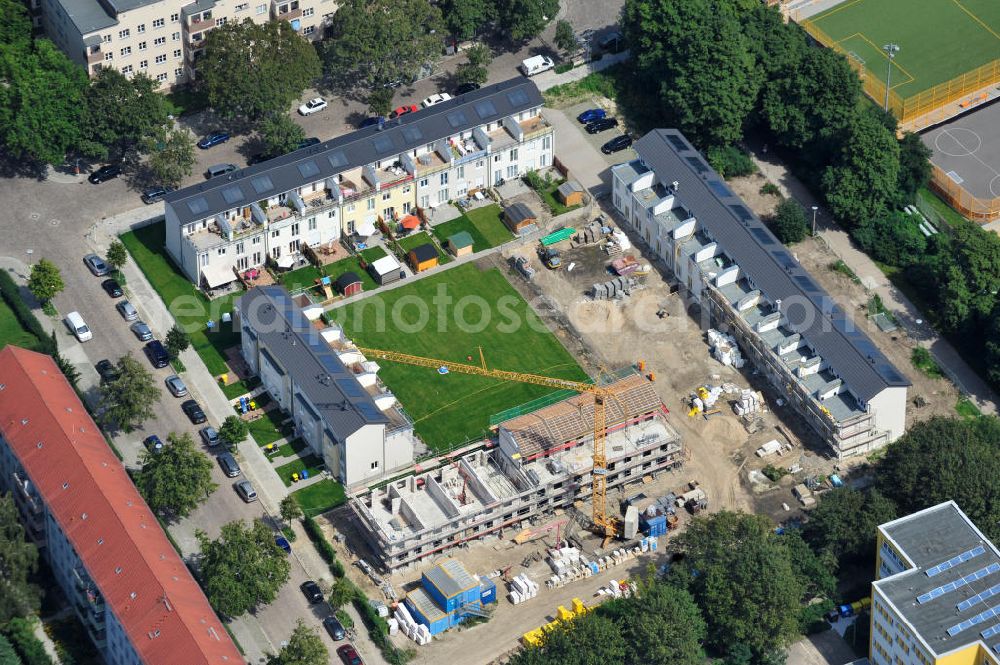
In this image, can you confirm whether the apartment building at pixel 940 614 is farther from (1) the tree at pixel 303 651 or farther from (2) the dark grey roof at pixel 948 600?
(1) the tree at pixel 303 651

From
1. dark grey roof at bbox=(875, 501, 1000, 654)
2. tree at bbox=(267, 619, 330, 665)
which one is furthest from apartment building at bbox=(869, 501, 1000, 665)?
tree at bbox=(267, 619, 330, 665)

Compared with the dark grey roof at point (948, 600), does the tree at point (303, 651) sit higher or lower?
higher

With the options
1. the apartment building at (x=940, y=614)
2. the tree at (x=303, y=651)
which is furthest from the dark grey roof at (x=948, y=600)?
the tree at (x=303, y=651)

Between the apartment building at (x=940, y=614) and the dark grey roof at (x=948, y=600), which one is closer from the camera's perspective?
the apartment building at (x=940, y=614)

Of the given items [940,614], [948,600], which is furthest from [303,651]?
[948,600]

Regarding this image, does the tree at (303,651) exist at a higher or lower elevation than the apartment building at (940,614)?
higher

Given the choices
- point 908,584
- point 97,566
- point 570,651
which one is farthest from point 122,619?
point 908,584

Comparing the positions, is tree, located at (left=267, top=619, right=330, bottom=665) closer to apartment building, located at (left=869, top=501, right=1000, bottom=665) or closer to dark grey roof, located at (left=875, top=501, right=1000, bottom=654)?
apartment building, located at (left=869, top=501, right=1000, bottom=665)

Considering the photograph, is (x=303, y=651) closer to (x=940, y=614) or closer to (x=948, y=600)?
(x=940, y=614)

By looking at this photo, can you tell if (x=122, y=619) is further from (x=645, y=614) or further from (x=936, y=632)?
(x=936, y=632)
